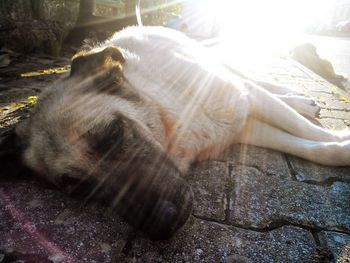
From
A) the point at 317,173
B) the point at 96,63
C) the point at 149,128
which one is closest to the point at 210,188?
the point at 149,128

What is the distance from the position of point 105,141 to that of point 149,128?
416 millimetres

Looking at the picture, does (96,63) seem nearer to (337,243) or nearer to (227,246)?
(227,246)

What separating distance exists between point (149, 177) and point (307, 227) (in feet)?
3.56

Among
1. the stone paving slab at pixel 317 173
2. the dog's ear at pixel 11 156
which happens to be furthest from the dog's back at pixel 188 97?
the dog's ear at pixel 11 156

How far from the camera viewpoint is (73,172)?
2.05 m

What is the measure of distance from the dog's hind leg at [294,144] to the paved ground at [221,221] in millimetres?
93

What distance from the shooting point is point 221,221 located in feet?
6.63

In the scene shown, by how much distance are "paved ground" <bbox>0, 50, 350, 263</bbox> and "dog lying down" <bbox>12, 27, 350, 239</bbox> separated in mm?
154

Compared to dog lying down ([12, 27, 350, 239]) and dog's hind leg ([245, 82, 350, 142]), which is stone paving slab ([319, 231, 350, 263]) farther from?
dog's hind leg ([245, 82, 350, 142])

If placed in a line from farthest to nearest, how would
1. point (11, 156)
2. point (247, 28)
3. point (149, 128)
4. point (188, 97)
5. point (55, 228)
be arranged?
1. point (247, 28)
2. point (188, 97)
3. point (11, 156)
4. point (149, 128)
5. point (55, 228)

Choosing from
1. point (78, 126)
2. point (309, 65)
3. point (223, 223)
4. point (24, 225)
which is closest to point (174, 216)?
point (223, 223)

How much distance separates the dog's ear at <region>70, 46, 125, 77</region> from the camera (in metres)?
2.59

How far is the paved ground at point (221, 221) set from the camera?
177 cm

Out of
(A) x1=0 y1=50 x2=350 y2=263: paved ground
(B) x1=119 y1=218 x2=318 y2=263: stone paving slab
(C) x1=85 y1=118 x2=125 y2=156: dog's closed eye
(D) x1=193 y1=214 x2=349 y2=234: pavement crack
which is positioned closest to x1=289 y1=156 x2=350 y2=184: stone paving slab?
(A) x1=0 y1=50 x2=350 y2=263: paved ground
